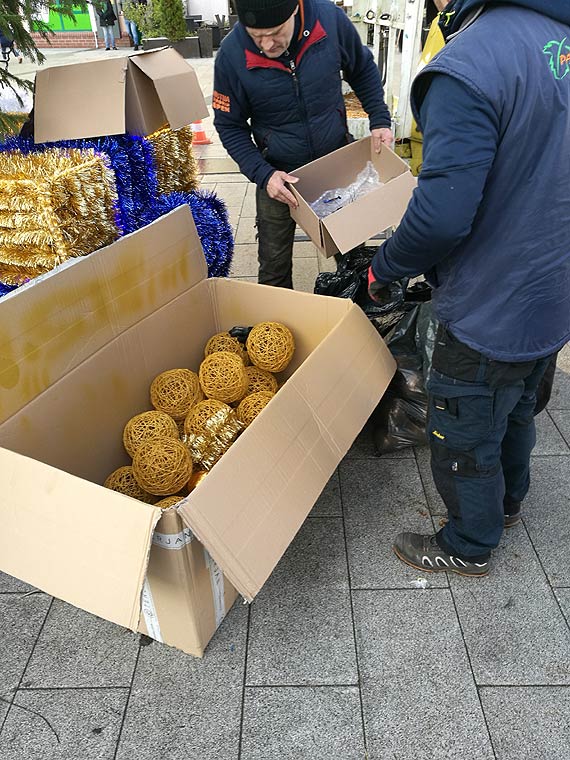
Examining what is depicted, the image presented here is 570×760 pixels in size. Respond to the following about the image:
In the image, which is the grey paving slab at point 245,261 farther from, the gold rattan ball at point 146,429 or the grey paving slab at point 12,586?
the grey paving slab at point 12,586

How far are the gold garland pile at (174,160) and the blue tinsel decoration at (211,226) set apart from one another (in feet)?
0.26

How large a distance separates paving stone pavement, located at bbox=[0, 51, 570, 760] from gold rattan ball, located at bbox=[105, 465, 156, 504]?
447 millimetres

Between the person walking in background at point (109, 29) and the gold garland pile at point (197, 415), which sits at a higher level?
the person walking in background at point (109, 29)

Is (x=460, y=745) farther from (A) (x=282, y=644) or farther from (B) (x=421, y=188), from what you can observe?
(B) (x=421, y=188)

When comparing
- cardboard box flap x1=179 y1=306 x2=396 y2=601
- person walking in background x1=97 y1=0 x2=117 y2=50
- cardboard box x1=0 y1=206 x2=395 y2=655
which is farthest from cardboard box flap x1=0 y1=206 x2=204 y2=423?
person walking in background x1=97 y1=0 x2=117 y2=50

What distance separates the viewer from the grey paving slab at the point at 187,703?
1616mm

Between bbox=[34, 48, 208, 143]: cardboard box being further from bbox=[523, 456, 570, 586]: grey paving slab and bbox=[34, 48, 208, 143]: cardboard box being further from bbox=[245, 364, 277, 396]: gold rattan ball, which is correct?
bbox=[523, 456, 570, 586]: grey paving slab

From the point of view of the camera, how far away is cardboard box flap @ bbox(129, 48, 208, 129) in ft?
8.09

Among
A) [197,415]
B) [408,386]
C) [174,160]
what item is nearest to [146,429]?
[197,415]

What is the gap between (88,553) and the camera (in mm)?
1435

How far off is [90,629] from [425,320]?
175 cm

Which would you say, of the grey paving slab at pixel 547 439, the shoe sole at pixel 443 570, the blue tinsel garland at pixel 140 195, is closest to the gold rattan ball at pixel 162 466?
the shoe sole at pixel 443 570

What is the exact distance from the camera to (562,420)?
2799 mm

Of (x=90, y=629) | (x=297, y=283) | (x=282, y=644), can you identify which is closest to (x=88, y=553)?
(x=90, y=629)
